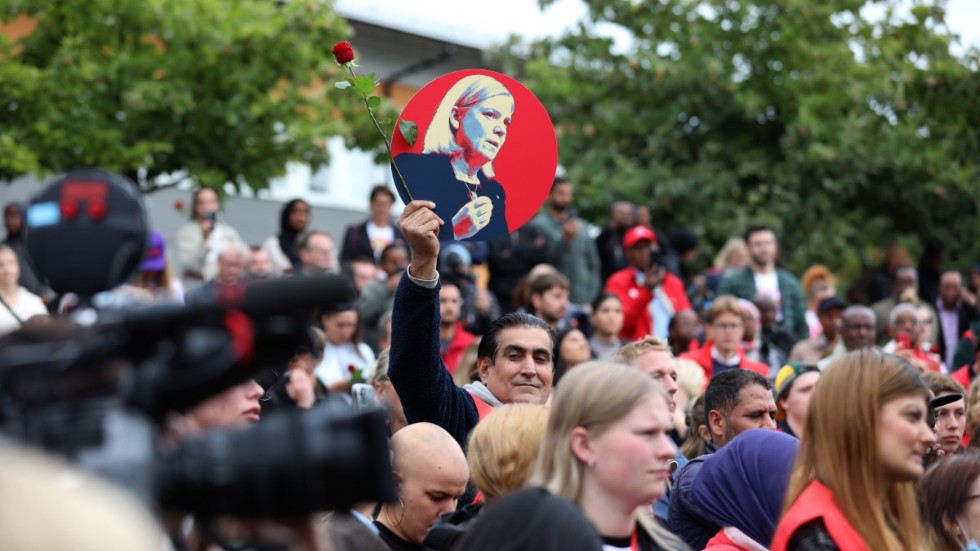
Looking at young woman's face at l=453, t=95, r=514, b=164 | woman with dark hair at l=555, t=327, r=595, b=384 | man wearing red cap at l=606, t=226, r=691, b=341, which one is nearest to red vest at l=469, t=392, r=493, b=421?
young woman's face at l=453, t=95, r=514, b=164

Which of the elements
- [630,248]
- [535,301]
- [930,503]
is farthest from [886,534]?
[630,248]

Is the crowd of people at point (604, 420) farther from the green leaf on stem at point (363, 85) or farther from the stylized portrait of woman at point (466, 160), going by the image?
the green leaf on stem at point (363, 85)

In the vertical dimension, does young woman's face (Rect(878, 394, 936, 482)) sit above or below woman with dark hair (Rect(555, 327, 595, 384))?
above

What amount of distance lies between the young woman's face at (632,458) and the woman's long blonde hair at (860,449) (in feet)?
2.20

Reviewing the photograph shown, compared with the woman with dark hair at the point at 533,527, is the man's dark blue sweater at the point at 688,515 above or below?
below

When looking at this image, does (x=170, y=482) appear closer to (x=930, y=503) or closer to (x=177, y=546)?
(x=177, y=546)

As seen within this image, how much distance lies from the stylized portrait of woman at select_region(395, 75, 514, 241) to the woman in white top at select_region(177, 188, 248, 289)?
6.87m

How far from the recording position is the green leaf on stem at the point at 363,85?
497 cm

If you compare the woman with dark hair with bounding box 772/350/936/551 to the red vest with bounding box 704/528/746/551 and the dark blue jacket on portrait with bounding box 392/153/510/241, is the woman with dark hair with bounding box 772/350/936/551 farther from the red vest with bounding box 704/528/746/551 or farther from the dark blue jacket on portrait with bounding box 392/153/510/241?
the dark blue jacket on portrait with bounding box 392/153/510/241

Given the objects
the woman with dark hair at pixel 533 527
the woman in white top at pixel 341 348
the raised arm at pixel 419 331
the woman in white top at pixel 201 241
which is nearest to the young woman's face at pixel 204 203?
the woman in white top at pixel 201 241

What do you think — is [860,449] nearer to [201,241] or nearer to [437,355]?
[437,355]

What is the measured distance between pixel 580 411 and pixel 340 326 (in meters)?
6.02

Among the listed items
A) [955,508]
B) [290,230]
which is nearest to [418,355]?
[955,508]

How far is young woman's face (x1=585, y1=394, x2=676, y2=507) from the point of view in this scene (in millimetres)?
3584
